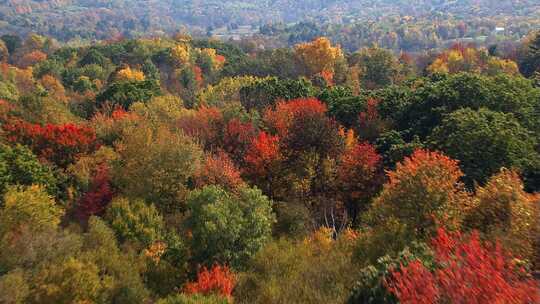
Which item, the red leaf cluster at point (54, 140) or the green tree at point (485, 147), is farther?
the red leaf cluster at point (54, 140)

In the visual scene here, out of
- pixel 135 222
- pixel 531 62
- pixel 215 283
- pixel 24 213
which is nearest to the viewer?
pixel 215 283

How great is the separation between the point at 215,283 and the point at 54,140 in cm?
2308

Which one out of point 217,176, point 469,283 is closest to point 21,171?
point 217,176

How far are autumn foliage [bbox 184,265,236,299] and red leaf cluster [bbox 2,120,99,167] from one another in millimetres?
20412

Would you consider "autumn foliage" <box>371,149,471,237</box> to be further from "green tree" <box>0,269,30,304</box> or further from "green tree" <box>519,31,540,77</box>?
"green tree" <box>519,31,540,77</box>

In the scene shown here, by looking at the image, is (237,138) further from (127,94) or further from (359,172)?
(127,94)

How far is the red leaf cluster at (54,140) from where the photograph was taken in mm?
38562

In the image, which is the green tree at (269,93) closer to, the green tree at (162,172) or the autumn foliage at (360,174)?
the autumn foliage at (360,174)

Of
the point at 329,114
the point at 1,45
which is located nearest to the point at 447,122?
the point at 329,114

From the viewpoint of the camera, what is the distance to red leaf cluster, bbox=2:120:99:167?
1518 inches

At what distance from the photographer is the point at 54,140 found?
38.7m

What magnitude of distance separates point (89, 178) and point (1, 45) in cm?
11975

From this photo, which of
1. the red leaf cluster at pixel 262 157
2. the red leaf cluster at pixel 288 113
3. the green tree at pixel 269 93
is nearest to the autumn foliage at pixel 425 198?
the red leaf cluster at pixel 262 157

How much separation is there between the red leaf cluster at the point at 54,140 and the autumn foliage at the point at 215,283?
2041cm
